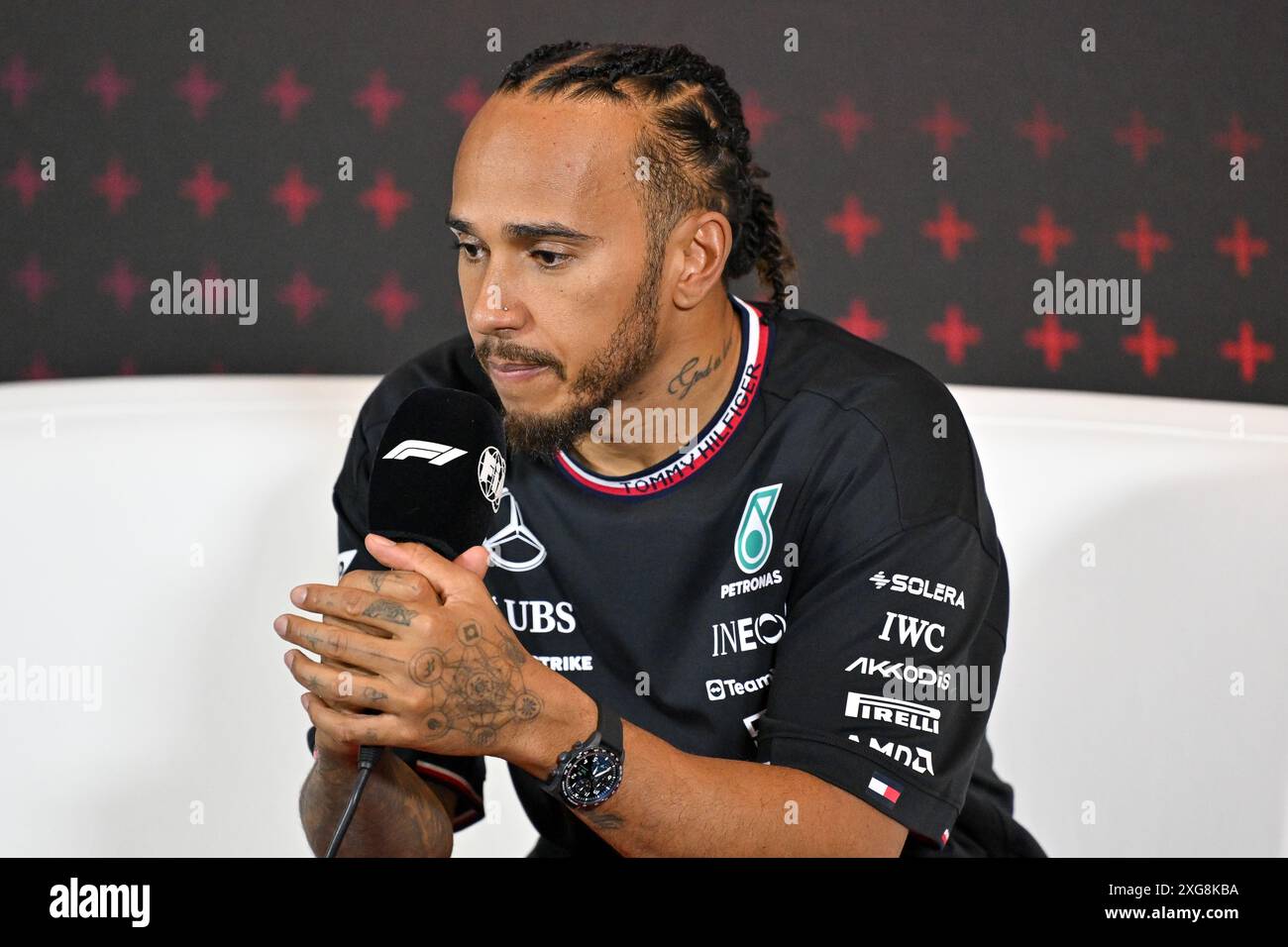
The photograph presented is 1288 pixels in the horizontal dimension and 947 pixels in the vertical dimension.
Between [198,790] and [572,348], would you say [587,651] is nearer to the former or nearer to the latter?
[572,348]

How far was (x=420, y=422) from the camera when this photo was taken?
32.9 inches

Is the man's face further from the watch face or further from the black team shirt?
the watch face

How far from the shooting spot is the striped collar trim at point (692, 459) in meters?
1.10

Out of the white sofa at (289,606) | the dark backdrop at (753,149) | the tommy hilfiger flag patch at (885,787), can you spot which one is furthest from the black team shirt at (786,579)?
the dark backdrop at (753,149)

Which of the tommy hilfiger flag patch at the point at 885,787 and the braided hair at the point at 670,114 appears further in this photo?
the braided hair at the point at 670,114

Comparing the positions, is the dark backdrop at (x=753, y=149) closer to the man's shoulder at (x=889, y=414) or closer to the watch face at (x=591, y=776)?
the man's shoulder at (x=889, y=414)

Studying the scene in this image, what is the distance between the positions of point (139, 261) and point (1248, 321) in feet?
5.34

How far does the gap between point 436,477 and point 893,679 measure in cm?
36

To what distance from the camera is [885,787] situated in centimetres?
94

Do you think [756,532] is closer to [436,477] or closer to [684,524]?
[684,524]

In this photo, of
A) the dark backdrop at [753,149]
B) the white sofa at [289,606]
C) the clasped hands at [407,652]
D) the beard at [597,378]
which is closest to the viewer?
the clasped hands at [407,652]

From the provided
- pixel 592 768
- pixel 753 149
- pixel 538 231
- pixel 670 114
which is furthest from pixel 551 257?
pixel 753 149

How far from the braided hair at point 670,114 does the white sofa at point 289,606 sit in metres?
0.59
